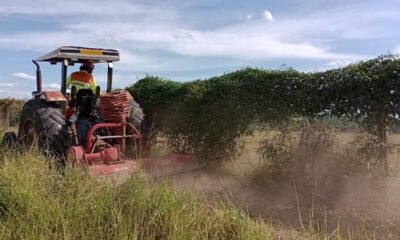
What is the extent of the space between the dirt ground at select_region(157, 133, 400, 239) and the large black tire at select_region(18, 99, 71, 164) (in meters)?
1.92

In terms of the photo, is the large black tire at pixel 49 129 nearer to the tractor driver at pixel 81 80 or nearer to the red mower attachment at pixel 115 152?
the red mower attachment at pixel 115 152

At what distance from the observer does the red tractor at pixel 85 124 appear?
7.52 m

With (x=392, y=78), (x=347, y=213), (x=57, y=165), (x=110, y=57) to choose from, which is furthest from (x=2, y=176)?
(x=392, y=78)

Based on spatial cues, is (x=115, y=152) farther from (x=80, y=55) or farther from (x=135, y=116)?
(x=80, y=55)

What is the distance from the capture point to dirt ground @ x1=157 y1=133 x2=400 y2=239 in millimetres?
5706

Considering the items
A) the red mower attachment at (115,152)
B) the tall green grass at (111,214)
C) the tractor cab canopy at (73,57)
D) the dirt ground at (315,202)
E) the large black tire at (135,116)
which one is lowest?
the dirt ground at (315,202)

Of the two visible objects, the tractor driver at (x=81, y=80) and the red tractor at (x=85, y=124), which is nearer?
the red tractor at (x=85, y=124)

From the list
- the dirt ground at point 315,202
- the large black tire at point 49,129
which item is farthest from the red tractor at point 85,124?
the dirt ground at point 315,202

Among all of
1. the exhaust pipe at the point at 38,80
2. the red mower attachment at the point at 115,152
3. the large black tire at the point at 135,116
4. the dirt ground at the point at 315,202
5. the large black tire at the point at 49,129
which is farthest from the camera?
the exhaust pipe at the point at 38,80

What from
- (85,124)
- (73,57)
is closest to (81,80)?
(73,57)

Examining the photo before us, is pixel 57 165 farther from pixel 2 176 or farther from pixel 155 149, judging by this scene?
pixel 155 149

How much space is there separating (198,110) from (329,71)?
104 inches

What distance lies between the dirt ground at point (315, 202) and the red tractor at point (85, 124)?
1.08 m

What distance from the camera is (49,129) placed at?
25.9ft
